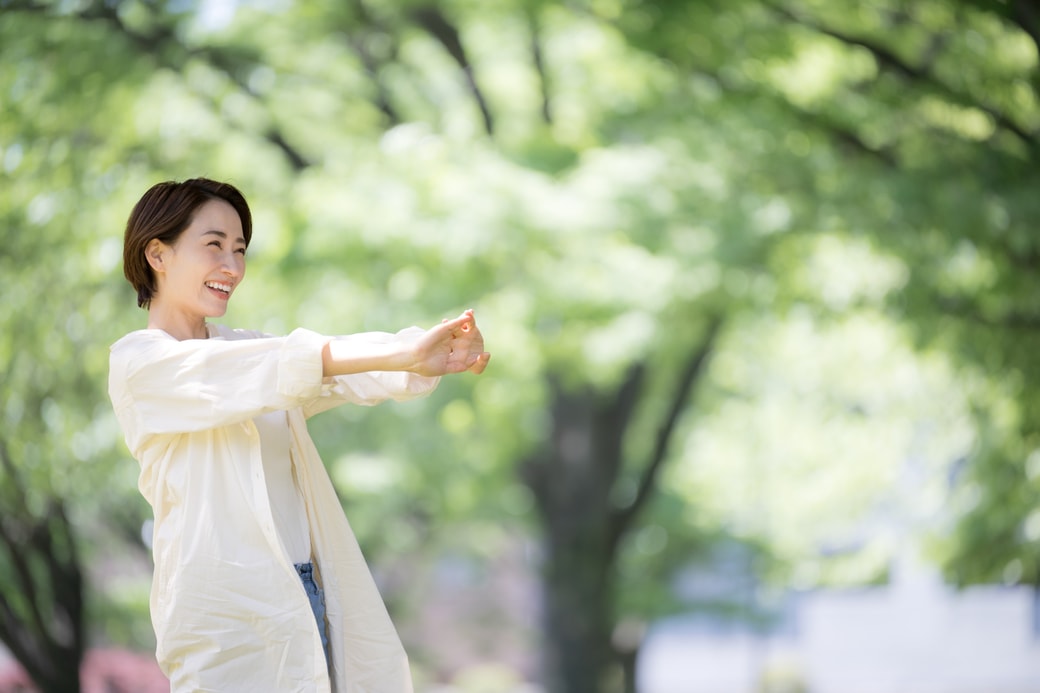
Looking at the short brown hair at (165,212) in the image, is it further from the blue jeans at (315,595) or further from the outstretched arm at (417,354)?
the blue jeans at (315,595)

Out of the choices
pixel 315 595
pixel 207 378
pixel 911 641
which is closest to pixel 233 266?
pixel 207 378

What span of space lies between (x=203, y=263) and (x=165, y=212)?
3.6 inches

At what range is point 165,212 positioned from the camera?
1.82 metres

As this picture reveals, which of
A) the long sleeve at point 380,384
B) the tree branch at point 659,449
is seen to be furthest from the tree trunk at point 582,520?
the long sleeve at point 380,384

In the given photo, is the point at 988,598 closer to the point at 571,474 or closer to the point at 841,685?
the point at 841,685

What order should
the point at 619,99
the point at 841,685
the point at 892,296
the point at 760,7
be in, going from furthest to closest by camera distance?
the point at 841,685, the point at 619,99, the point at 892,296, the point at 760,7

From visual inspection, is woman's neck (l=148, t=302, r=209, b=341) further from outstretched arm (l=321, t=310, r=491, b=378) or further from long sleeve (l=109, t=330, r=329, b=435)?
outstretched arm (l=321, t=310, r=491, b=378)

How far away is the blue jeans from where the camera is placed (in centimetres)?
179

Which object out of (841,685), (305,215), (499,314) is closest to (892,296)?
(499,314)

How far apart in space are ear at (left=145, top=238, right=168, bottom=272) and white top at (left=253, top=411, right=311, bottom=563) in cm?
27

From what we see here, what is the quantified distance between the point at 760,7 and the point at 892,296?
1.60 m

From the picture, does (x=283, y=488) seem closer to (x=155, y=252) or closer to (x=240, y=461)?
(x=240, y=461)

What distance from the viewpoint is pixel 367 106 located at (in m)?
8.62

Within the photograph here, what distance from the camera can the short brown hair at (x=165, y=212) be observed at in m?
1.82
